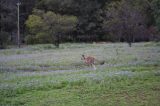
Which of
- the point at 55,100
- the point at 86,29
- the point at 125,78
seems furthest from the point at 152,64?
the point at 86,29

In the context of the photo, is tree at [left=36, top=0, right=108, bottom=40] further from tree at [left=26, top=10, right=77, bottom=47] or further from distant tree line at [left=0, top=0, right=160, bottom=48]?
tree at [left=26, top=10, right=77, bottom=47]

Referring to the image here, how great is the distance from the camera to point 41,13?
72.1 metres

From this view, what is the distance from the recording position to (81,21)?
90.3 meters

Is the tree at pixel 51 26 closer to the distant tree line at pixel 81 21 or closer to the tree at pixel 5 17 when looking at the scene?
the distant tree line at pixel 81 21

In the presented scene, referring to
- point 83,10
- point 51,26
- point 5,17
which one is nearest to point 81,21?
point 83,10

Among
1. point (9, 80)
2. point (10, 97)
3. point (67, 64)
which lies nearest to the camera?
point (10, 97)

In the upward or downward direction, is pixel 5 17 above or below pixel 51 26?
above

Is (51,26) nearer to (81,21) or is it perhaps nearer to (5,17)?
(5,17)

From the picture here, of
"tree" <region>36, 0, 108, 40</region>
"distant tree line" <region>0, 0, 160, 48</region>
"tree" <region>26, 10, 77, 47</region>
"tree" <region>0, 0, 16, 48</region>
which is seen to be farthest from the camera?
"tree" <region>36, 0, 108, 40</region>

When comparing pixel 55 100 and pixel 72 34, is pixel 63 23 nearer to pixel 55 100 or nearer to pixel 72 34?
pixel 72 34

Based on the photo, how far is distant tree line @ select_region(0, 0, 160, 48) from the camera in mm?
62250

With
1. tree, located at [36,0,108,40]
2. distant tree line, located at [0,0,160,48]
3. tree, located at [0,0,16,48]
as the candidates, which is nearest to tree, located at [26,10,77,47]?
distant tree line, located at [0,0,160,48]

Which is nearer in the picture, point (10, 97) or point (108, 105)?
point (108, 105)

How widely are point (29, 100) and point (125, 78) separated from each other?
623 centimetres
